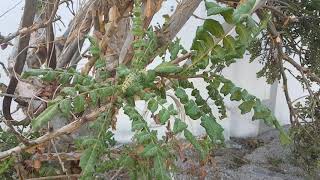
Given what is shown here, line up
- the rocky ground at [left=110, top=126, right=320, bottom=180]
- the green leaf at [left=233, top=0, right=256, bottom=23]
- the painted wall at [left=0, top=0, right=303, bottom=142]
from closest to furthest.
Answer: the green leaf at [left=233, top=0, right=256, bottom=23] → the painted wall at [left=0, top=0, right=303, bottom=142] → the rocky ground at [left=110, top=126, right=320, bottom=180]

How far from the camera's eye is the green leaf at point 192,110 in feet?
3.01

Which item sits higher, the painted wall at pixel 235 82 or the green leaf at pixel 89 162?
the painted wall at pixel 235 82

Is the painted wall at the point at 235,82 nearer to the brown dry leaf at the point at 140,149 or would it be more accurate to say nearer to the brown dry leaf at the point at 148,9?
the brown dry leaf at the point at 148,9

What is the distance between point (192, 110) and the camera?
3.01ft

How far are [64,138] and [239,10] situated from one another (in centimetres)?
77

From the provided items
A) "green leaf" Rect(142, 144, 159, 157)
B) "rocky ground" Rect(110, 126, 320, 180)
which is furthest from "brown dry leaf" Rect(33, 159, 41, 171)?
"rocky ground" Rect(110, 126, 320, 180)

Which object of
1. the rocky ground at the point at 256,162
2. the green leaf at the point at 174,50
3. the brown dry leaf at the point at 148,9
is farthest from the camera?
the rocky ground at the point at 256,162

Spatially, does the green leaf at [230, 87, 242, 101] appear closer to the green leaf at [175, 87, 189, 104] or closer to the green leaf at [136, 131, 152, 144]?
the green leaf at [175, 87, 189, 104]

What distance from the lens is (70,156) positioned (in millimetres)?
1222

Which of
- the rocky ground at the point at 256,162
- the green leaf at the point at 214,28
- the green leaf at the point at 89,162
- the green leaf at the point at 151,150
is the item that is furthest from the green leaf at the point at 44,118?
the rocky ground at the point at 256,162

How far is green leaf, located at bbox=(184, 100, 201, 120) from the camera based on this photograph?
0.92m

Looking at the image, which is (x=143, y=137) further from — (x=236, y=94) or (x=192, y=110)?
(x=236, y=94)

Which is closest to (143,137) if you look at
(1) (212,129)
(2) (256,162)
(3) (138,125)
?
(3) (138,125)

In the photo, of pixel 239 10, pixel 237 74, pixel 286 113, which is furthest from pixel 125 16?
pixel 286 113
